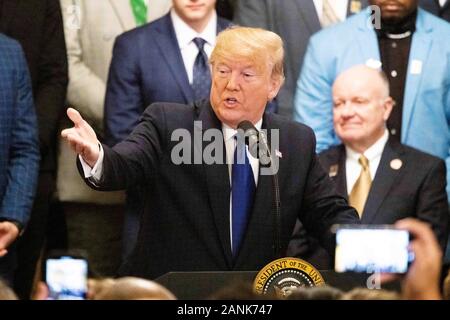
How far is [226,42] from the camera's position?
15.2 ft

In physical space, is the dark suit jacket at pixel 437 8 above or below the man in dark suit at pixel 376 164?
above

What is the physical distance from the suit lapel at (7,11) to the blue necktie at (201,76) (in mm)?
695

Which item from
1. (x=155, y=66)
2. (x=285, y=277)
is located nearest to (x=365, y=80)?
(x=155, y=66)

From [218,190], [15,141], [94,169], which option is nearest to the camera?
[94,169]

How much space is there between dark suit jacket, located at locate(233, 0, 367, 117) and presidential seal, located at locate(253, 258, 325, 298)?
1.20 m

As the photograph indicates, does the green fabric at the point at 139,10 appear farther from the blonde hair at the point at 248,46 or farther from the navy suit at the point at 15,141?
the blonde hair at the point at 248,46

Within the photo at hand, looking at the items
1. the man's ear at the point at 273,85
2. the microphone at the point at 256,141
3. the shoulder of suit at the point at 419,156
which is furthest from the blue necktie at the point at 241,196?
the shoulder of suit at the point at 419,156

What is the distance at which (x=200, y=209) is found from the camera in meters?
4.62

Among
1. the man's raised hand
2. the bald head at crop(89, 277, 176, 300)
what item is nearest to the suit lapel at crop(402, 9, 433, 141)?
the man's raised hand

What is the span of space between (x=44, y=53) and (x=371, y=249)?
155 cm

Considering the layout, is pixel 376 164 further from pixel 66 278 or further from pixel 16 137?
pixel 66 278

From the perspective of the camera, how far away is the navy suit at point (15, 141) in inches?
197

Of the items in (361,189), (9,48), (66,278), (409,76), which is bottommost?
(361,189)
